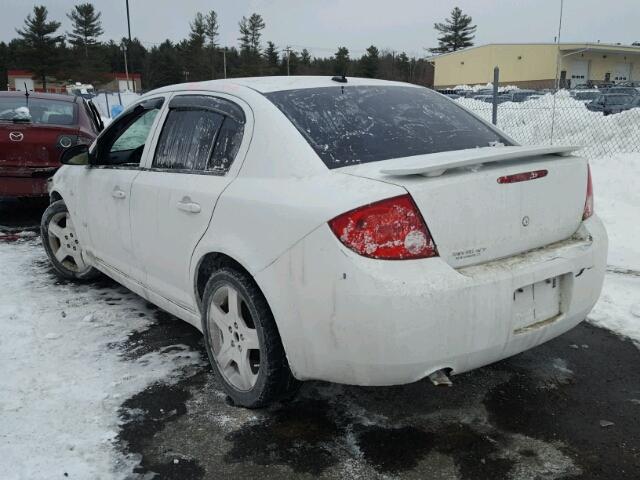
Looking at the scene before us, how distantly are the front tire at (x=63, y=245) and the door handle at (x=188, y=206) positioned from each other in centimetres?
203

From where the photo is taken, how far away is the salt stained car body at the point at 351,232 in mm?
2295

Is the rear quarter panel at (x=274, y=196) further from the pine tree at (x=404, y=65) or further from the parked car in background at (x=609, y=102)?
the pine tree at (x=404, y=65)

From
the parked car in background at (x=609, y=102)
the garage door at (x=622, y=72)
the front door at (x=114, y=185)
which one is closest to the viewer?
the front door at (x=114, y=185)

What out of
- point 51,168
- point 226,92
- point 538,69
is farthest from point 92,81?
point 226,92

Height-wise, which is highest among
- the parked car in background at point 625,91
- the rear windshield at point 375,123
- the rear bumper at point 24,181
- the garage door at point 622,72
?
the garage door at point 622,72

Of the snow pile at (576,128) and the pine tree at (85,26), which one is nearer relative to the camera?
the snow pile at (576,128)

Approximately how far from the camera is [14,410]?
2926mm

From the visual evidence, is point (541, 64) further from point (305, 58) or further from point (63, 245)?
point (63, 245)

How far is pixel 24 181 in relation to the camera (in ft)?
22.3

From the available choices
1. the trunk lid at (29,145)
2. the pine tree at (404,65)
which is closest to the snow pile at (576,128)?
the trunk lid at (29,145)

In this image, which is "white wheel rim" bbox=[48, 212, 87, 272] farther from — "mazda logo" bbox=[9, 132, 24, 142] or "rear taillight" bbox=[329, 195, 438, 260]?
"rear taillight" bbox=[329, 195, 438, 260]

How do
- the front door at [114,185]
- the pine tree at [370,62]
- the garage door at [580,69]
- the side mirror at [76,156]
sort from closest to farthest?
the front door at [114,185]
the side mirror at [76,156]
the garage door at [580,69]
the pine tree at [370,62]

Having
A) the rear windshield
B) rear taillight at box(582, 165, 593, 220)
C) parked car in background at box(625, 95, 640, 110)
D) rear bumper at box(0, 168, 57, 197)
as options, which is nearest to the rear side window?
the rear windshield

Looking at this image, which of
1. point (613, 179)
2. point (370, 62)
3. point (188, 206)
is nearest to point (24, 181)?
point (188, 206)
